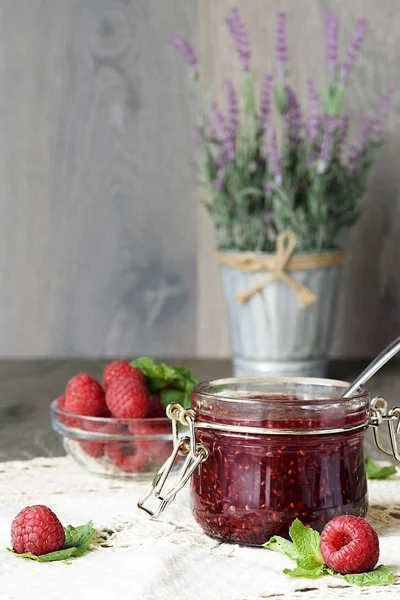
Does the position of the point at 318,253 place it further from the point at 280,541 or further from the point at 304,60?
the point at 280,541

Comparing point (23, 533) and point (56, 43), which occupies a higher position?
point (56, 43)

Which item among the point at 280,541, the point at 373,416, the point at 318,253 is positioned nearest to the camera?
the point at 280,541

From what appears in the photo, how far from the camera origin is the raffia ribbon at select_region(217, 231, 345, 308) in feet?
5.40

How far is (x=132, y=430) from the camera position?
1.08 meters

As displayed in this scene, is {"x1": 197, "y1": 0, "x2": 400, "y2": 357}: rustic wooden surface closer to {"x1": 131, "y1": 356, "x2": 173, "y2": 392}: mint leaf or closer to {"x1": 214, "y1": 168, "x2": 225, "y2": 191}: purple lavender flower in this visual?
{"x1": 214, "y1": 168, "x2": 225, "y2": 191}: purple lavender flower

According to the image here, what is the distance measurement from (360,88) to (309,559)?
143 centimetres

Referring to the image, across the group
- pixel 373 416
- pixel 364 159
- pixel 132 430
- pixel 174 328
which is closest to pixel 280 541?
pixel 373 416

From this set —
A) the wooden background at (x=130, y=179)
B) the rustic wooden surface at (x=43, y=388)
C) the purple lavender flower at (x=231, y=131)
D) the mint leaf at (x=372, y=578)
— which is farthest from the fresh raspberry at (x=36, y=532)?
the wooden background at (x=130, y=179)

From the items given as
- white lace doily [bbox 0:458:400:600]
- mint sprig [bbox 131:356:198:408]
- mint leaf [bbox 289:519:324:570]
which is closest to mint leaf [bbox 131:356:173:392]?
mint sprig [bbox 131:356:198:408]

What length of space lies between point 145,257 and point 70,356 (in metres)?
0.28

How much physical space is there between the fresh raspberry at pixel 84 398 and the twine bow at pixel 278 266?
595 mm

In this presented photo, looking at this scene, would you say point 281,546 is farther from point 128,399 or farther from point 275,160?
point 275,160

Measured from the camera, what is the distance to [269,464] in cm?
83

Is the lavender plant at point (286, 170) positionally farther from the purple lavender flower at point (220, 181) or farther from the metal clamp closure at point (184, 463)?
the metal clamp closure at point (184, 463)
